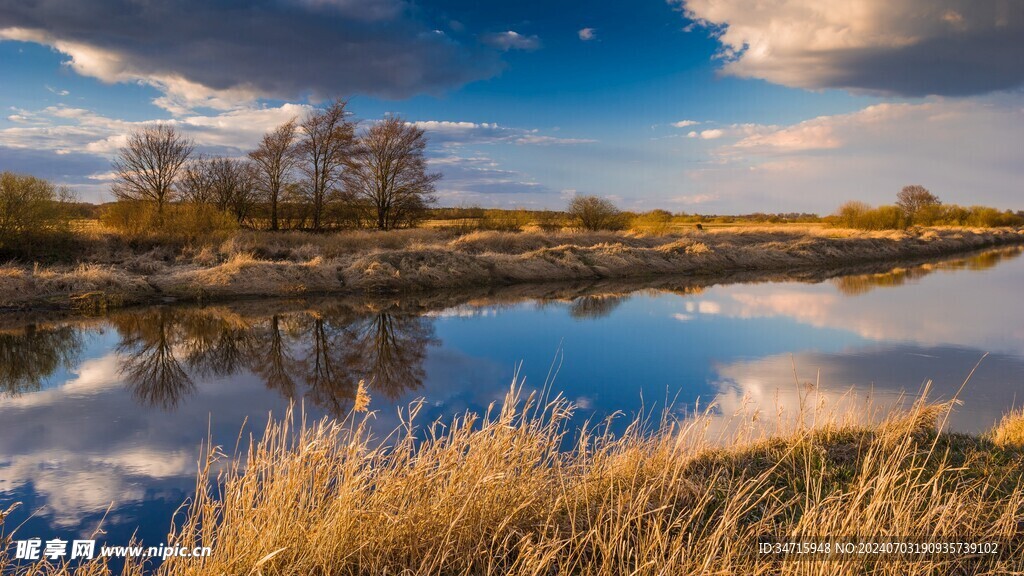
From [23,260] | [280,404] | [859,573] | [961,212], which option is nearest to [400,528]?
[859,573]

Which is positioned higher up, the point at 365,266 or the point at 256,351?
the point at 365,266

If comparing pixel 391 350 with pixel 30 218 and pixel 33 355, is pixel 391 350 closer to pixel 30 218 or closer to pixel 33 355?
pixel 33 355

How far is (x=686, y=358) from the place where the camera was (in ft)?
35.0

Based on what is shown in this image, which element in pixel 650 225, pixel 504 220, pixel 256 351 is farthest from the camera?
pixel 650 225

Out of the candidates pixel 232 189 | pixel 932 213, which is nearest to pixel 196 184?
pixel 232 189

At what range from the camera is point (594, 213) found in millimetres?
36938

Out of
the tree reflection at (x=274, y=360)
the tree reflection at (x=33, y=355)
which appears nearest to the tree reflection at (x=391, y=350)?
the tree reflection at (x=274, y=360)

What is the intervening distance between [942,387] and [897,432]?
4.72 meters

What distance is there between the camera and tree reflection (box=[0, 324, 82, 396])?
880 centimetres

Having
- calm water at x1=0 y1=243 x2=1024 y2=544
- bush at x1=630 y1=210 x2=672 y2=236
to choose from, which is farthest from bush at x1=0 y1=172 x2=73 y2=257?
bush at x1=630 y1=210 x2=672 y2=236

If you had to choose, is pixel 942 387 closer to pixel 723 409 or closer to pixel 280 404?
pixel 723 409

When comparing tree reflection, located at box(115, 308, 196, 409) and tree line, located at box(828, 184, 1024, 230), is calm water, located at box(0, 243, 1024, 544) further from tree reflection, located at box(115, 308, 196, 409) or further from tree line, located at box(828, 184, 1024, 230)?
tree line, located at box(828, 184, 1024, 230)

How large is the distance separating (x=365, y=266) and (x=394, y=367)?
9.93 m

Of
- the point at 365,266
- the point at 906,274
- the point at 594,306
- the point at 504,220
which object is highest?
the point at 504,220
